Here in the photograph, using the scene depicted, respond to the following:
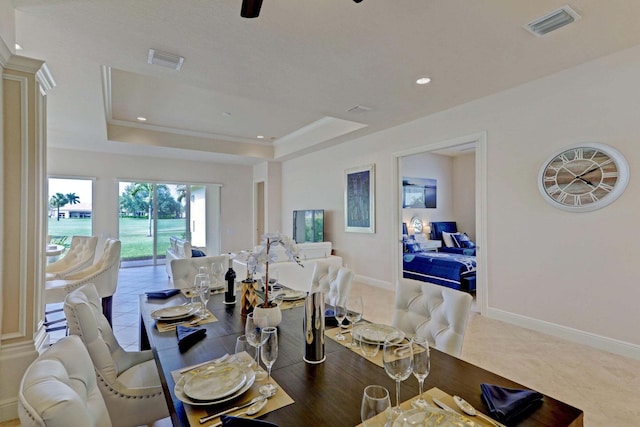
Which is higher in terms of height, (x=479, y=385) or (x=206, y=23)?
(x=206, y=23)

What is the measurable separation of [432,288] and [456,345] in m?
0.30

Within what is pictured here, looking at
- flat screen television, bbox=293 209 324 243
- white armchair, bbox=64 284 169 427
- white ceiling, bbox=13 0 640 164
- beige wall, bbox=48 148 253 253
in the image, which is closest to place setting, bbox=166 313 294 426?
white armchair, bbox=64 284 169 427

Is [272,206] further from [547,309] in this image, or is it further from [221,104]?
[547,309]

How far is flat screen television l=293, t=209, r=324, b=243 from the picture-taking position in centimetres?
660

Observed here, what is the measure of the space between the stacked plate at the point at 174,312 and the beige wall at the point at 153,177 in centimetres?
655

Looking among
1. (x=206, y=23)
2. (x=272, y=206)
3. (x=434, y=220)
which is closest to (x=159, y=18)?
(x=206, y=23)

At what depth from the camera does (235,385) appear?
1068 millimetres

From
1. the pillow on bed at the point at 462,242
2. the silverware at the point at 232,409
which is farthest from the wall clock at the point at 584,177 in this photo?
the pillow on bed at the point at 462,242

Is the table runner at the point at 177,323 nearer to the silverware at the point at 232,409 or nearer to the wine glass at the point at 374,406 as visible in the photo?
the silverware at the point at 232,409

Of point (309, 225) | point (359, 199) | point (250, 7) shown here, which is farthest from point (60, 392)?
point (309, 225)

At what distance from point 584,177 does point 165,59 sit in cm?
419

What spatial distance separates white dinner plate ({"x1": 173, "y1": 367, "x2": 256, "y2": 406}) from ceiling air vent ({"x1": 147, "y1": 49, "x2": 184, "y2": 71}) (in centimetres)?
281

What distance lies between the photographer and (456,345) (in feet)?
4.90

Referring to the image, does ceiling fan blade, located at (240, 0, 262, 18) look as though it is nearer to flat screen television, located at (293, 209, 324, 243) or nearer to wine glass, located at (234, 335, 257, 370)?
wine glass, located at (234, 335, 257, 370)
